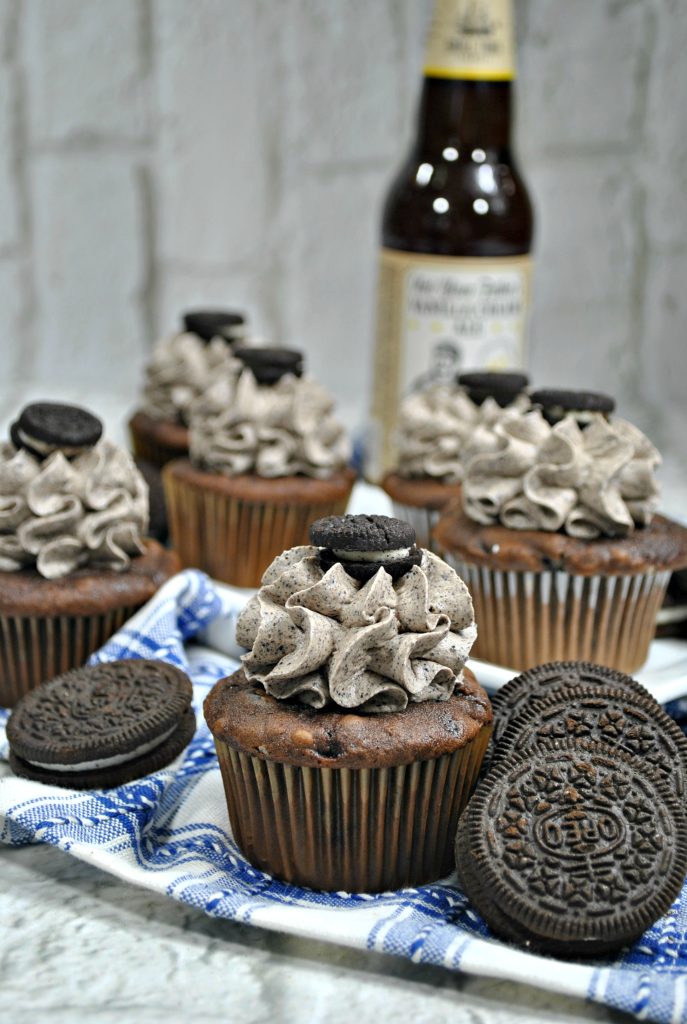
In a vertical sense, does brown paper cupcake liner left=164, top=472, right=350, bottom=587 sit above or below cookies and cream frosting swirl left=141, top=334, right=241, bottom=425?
below

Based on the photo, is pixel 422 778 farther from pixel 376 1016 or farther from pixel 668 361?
pixel 668 361

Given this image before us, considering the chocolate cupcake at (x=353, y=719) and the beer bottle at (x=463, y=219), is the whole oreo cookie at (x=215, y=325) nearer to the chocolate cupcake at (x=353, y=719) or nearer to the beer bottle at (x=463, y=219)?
the beer bottle at (x=463, y=219)

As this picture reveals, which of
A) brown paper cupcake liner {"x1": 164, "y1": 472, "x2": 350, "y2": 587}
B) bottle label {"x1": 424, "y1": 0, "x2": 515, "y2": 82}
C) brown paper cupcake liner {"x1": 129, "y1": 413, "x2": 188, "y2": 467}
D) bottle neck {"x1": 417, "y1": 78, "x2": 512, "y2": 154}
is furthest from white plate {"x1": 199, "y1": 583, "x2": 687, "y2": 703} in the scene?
bottle label {"x1": 424, "y1": 0, "x2": 515, "y2": 82}

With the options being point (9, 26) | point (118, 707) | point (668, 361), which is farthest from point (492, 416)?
point (9, 26)

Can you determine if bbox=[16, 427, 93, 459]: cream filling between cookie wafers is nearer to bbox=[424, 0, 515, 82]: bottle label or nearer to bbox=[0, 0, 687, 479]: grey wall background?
bbox=[424, 0, 515, 82]: bottle label

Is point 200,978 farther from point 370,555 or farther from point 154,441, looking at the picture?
point 154,441

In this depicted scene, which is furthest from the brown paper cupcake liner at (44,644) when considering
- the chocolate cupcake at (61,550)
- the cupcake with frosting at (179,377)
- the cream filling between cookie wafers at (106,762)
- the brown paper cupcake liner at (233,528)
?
the cupcake with frosting at (179,377)
